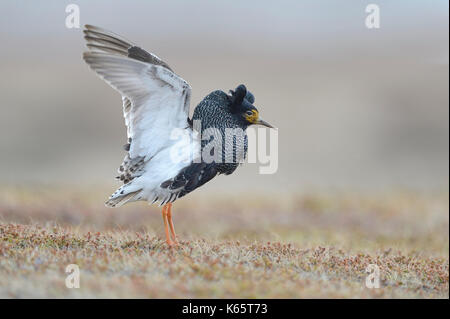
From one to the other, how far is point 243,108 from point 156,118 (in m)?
1.60

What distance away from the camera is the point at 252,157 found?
31.3 feet

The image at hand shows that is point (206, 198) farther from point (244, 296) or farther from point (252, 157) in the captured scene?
point (244, 296)

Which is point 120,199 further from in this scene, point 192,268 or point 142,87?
point 192,268

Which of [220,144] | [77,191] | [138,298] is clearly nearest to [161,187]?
[220,144]

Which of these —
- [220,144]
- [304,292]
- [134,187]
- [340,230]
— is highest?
[220,144]

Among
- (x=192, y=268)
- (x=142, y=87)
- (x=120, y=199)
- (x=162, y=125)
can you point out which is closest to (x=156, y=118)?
(x=162, y=125)

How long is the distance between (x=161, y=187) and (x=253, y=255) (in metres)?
1.79

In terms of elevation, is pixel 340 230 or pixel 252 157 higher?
pixel 252 157

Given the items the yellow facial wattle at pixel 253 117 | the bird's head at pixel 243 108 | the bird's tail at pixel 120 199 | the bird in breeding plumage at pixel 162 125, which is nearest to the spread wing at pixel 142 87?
the bird in breeding plumage at pixel 162 125

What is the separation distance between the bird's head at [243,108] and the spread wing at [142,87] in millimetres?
1000

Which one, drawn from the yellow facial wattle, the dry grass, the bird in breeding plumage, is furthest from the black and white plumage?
the dry grass

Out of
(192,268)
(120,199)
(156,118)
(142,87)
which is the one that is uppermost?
(142,87)

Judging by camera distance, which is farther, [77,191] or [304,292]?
[77,191]

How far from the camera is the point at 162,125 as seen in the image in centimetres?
869
